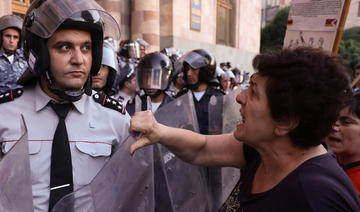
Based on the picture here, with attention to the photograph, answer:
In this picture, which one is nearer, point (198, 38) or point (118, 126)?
point (118, 126)

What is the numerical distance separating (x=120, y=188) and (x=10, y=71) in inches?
138

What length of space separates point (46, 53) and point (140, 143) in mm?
652

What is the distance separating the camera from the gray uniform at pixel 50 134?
4.57 feet

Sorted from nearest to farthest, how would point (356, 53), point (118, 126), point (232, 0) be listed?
point (118, 126) → point (232, 0) → point (356, 53)

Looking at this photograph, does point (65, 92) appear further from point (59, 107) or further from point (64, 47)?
point (64, 47)

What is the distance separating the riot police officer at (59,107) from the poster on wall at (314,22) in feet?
5.14

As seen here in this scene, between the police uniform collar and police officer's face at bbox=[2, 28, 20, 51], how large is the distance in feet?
11.2

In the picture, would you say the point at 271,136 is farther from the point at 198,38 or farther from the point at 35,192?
the point at 198,38

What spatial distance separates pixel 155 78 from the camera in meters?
4.09

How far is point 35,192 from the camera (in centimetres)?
137

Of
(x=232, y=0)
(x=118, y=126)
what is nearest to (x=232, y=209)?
(x=118, y=126)

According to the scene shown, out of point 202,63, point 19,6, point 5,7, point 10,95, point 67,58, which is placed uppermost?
point 19,6

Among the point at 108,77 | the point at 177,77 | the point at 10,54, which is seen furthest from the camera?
the point at 177,77

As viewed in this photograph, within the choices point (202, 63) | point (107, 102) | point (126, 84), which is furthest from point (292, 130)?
point (126, 84)
